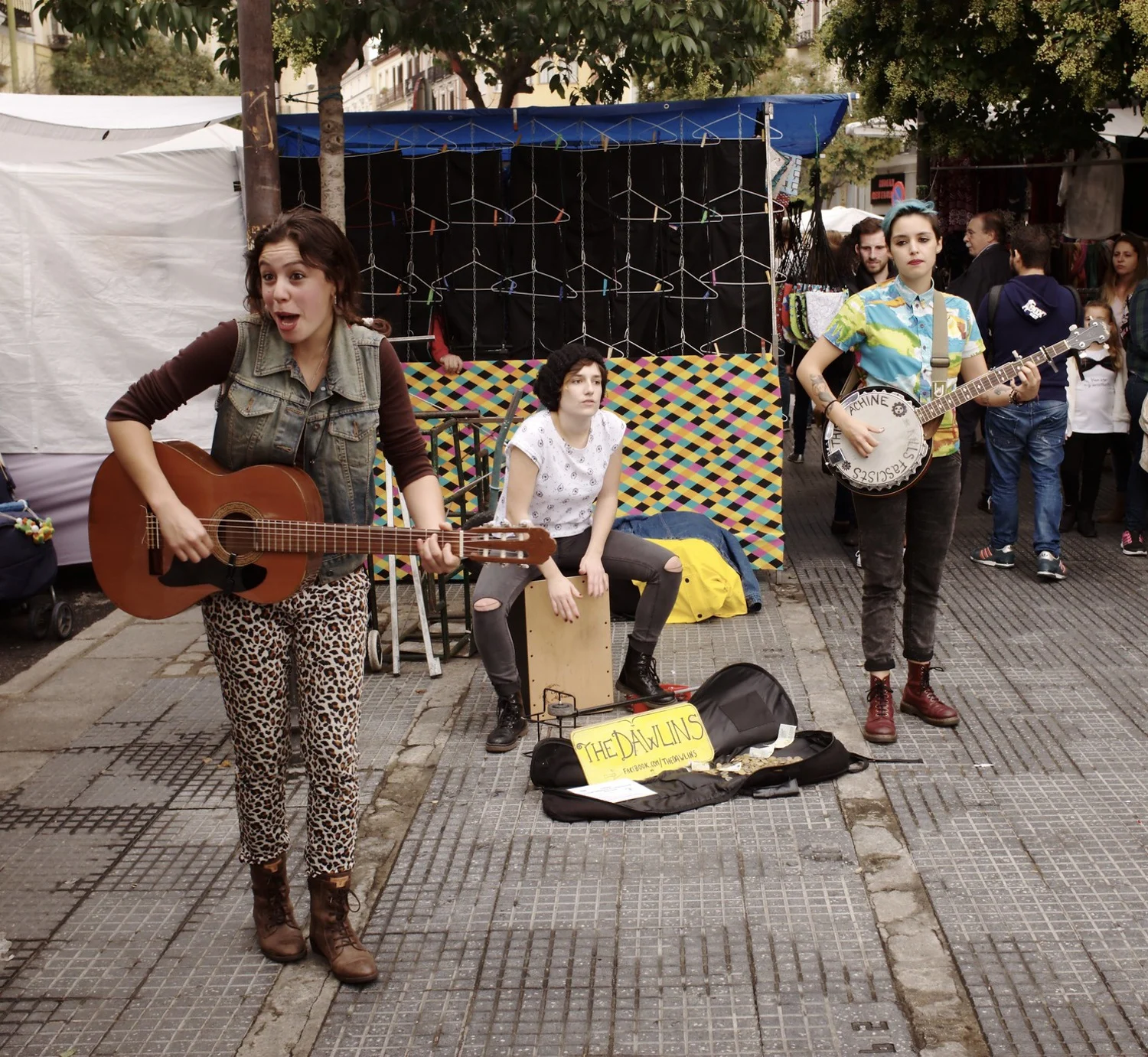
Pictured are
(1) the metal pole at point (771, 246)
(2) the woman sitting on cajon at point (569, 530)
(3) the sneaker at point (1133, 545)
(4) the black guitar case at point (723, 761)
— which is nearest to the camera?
(4) the black guitar case at point (723, 761)

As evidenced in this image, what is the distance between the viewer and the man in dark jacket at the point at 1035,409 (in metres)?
8.44

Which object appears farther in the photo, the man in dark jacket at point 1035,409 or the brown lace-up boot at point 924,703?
the man in dark jacket at point 1035,409

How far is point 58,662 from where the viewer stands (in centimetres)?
740

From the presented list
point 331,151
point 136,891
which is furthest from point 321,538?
point 331,151

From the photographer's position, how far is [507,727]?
576 centimetres

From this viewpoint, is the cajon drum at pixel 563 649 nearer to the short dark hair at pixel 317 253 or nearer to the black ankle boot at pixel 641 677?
the black ankle boot at pixel 641 677

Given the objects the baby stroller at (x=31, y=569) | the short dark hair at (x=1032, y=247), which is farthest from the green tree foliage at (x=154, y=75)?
the short dark hair at (x=1032, y=247)

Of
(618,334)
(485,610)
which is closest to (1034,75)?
(618,334)

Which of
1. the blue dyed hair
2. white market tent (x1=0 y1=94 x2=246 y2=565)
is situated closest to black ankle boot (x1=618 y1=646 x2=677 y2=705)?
the blue dyed hair

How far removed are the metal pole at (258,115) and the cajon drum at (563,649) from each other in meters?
1.94

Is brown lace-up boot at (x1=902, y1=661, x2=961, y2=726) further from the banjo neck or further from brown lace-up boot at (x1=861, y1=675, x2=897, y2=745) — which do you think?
the banjo neck

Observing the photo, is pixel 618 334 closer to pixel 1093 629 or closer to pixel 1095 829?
pixel 1093 629

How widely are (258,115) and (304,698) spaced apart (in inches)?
121

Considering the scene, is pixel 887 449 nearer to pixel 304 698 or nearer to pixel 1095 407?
pixel 304 698
